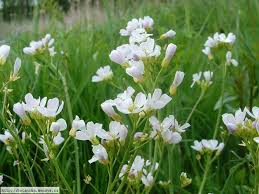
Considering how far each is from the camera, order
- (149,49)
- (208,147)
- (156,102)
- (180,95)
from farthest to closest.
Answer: (180,95) → (208,147) → (149,49) → (156,102)

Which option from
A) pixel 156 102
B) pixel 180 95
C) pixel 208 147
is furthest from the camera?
pixel 180 95

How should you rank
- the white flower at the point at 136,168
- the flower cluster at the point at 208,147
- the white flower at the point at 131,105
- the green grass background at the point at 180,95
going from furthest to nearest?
the green grass background at the point at 180,95, the flower cluster at the point at 208,147, the white flower at the point at 136,168, the white flower at the point at 131,105

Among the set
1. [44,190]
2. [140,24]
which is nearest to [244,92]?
[140,24]

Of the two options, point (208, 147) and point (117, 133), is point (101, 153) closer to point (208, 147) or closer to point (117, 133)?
point (117, 133)

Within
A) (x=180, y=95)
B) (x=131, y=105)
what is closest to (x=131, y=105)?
(x=131, y=105)

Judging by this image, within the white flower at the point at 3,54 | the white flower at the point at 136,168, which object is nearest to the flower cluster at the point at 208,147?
the white flower at the point at 136,168

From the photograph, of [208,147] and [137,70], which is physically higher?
[137,70]

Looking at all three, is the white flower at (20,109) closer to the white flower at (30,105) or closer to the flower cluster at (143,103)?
the white flower at (30,105)

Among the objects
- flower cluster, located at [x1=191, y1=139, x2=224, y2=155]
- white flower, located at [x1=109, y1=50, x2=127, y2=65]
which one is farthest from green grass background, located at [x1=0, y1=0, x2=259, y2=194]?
white flower, located at [x1=109, y1=50, x2=127, y2=65]
